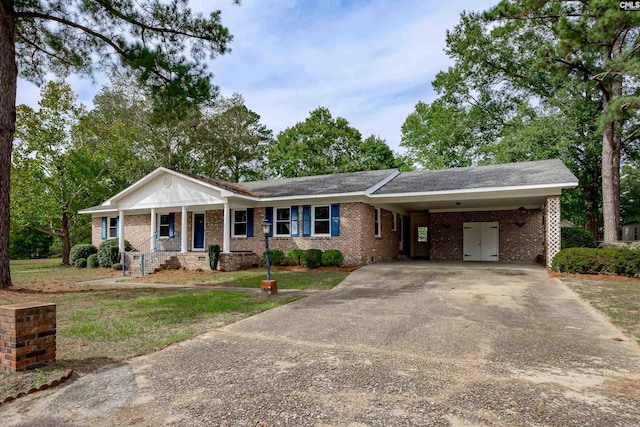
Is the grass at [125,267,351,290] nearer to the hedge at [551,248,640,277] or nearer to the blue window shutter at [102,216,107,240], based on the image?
the hedge at [551,248,640,277]

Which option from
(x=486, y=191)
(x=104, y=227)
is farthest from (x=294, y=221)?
(x=104, y=227)

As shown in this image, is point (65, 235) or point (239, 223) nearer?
point (239, 223)

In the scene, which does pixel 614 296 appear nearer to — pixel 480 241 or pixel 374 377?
pixel 374 377

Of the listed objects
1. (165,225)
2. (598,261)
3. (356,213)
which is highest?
(356,213)

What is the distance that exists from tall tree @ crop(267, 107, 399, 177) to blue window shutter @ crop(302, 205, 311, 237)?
1690 centimetres

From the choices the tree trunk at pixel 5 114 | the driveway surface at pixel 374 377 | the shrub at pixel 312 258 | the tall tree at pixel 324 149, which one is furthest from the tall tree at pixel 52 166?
the driveway surface at pixel 374 377

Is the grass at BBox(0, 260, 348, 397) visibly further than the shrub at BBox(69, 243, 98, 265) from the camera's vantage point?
No

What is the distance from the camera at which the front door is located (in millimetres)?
18325

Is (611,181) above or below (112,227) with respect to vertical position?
above

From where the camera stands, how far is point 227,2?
10547 mm

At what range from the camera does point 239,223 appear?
17.4 metres

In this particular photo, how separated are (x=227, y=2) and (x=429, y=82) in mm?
23478

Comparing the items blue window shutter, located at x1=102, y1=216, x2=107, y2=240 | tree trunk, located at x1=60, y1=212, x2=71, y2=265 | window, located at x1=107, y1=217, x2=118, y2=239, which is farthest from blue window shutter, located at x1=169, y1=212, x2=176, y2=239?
tree trunk, located at x1=60, y1=212, x2=71, y2=265

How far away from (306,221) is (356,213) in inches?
90.9
